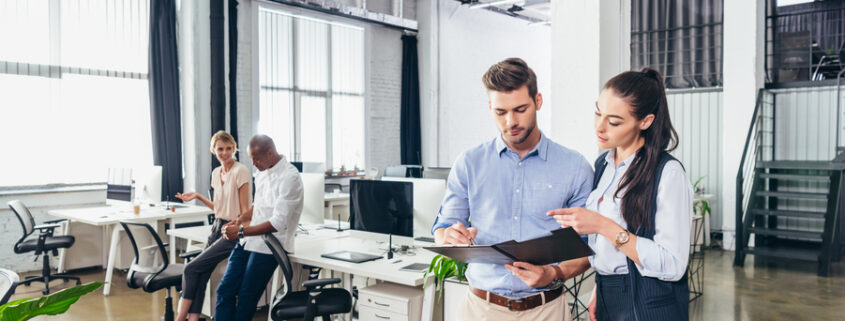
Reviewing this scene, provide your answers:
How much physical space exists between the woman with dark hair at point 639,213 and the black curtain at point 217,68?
6.69 metres

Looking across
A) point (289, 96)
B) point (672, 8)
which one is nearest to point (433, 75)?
point (289, 96)

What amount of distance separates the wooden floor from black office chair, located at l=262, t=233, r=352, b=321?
1.27 metres

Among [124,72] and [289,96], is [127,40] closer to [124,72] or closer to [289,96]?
[124,72]

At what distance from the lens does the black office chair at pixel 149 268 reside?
12.7 ft

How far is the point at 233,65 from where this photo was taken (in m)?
7.77

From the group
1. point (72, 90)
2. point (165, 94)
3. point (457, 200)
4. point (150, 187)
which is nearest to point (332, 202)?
point (150, 187)

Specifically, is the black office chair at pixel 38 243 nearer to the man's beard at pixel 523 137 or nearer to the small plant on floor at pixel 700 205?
the man's beard at pixel 523 137

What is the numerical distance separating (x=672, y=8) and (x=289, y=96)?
20.0 ft

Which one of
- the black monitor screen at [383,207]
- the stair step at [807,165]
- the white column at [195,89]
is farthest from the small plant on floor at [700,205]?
the white column at [195,89]

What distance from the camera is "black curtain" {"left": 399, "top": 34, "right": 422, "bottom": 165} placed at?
33.0ft

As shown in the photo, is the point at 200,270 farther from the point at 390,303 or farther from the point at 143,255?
the point at 390,303

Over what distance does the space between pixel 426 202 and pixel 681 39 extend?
23.0 ft

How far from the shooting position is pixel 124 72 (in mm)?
7184

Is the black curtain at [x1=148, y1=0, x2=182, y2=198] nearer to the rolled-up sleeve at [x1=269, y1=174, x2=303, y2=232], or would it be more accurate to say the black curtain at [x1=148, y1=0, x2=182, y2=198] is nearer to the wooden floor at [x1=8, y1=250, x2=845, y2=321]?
the wooden floor at [x1=8, y1=250, x2=845, y2=321]
